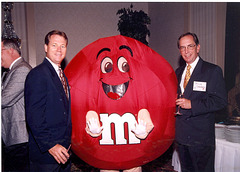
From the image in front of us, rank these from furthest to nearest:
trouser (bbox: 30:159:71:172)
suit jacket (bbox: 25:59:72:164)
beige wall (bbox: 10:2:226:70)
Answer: beige wall (bbox: 10:2:226:70)
trouser (bbox: 30:159:71:172)
suit jacket (bbox: 25:59:72:164)

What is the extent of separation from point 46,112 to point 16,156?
78 cm

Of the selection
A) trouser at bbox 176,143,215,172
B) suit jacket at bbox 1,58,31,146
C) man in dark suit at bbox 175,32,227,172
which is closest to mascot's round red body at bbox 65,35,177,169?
man in dark suit at bbox 175,32,227,172

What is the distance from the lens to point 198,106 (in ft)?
5.08

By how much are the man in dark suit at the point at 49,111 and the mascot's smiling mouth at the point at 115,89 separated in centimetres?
27

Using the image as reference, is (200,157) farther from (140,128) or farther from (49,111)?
(49,111)

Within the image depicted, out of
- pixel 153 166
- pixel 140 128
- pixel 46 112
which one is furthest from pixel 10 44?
pixel 153 166

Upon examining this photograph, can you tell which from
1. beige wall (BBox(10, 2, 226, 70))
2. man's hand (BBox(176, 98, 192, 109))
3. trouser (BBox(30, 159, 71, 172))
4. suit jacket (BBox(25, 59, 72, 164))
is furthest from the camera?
beige wall (BBox(10, 2, 226, 70))

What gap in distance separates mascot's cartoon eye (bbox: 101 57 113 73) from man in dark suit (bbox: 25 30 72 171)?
29 centimetres

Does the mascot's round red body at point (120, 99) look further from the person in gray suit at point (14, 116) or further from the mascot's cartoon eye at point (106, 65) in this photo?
the person in gray suit at point (14, 116)

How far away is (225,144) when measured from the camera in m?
1.83

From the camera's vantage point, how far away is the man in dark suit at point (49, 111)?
4.10 ft

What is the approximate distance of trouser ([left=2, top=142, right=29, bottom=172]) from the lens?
1.66 m

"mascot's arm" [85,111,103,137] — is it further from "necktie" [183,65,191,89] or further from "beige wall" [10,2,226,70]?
"beige wall" [10,2,226,70]

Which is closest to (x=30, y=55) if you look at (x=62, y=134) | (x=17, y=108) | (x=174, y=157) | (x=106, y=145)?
(x=17, y=108)
